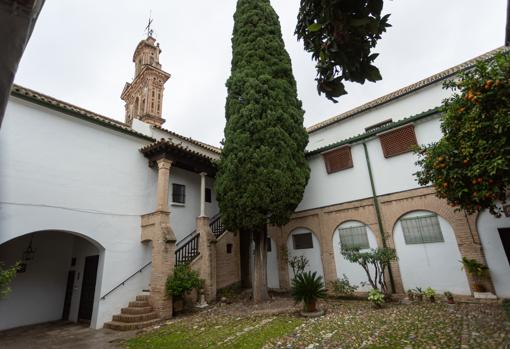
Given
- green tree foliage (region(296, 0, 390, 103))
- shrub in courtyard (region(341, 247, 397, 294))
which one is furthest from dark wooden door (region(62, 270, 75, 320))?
green tree foliage (region(296, 0, 390, 103))

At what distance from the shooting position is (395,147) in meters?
11.2

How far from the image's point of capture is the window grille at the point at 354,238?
11.4 meters

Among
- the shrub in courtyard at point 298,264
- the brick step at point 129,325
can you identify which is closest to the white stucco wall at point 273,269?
the shrub in courtyard at point 298,264

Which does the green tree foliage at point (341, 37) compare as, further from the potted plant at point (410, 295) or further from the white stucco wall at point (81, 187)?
the white stucco wall at point (81, 187)

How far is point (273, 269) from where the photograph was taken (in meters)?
13.6

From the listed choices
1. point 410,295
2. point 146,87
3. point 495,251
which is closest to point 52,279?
point 410,295

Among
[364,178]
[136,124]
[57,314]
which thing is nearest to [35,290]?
Answer: [57,314]

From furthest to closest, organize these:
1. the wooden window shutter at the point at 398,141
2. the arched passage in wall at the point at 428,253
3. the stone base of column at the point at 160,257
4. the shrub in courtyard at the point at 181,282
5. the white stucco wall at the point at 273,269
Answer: the white stucco wall at the point at 273,269
the wooden window shutter at the point at 398,141
the shrub in courtyard at the point at 181,282
the stone base of column at the point at 160,257
the arched passage in wall at the point at 428,253

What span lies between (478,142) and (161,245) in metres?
10.4

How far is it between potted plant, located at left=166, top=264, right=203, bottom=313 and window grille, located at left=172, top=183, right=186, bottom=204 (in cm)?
359

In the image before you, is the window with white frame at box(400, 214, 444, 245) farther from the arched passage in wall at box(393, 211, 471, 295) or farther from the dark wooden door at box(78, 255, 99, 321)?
the dark wooden door at box(78, 255, 99, 321)

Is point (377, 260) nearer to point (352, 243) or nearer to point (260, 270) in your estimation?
point (352, 243)

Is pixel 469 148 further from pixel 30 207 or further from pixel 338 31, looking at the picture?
pixel 30 207

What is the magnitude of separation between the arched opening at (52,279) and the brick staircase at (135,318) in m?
0.92
